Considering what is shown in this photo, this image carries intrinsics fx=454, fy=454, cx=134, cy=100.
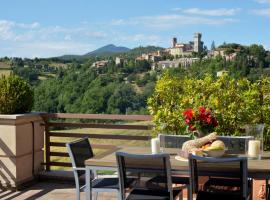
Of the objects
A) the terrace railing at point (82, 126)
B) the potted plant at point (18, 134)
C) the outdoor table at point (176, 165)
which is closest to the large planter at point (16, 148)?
the potted plant at point (18, 134)

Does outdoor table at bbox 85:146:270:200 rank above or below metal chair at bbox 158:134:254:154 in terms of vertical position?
below

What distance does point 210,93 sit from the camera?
17.3 feet

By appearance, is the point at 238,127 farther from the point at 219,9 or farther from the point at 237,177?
the point at 219,9

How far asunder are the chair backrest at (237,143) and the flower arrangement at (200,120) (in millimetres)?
325

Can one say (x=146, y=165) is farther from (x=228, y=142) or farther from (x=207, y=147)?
(x=228, y=142)

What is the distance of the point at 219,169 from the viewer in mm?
3158

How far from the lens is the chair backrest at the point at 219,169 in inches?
121

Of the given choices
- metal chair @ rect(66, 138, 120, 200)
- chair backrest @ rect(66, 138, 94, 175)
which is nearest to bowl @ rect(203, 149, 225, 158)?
metal chair @ rect(66, 138, 120, 200)

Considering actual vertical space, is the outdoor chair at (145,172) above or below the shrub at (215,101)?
below

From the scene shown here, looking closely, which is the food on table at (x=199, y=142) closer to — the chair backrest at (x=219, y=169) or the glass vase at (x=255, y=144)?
the glass vase at (x=255, y=144)

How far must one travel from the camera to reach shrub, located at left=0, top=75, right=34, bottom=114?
5719 mm

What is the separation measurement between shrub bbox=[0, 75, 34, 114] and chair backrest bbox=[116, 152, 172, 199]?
279 centimetres

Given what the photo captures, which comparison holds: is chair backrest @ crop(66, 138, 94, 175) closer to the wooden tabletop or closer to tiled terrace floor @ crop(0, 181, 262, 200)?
the wooden tabletop

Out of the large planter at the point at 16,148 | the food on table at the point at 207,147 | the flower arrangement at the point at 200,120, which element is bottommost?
the large planter at the point at 16,148
